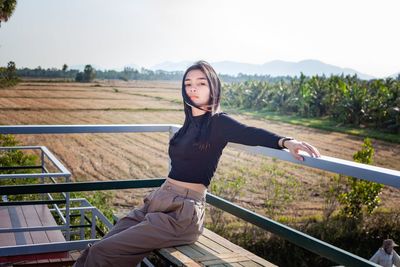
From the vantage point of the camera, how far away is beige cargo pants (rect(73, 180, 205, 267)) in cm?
174

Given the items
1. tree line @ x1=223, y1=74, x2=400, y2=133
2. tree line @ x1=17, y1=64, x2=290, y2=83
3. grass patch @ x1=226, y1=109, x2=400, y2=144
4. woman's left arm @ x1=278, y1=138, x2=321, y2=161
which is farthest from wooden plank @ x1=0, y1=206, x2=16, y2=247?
tree line @ x1=17, y1=64, x2=290, y2=83

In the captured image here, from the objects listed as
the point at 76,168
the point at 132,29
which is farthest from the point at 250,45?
the point at 76,168

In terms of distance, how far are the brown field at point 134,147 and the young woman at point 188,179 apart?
8862mm

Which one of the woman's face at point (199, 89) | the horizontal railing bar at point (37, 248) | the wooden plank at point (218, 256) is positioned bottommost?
the horizontal railing bar at point (37, 248)

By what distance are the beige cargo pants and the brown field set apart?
8.94m

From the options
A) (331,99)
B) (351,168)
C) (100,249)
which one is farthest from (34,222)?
(331,99)

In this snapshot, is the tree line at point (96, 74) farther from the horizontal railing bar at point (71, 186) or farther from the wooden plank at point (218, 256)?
the wooden plank at point (218, 256)

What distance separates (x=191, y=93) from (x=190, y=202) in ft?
A: 1.46

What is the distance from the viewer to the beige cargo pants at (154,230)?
1741 mm

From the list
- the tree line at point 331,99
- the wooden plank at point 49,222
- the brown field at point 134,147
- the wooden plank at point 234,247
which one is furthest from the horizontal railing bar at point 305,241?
the tree line at point 331,99

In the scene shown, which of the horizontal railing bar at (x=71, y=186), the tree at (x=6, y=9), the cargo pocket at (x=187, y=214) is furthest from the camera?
the tree at (x=6, y=9)

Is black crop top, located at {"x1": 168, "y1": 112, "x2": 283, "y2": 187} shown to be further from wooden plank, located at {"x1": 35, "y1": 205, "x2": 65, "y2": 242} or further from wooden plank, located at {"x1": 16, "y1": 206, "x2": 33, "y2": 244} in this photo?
wooden plank, located at {"x1": 35, "y1": 205, "x2": 65, "y2": 242}

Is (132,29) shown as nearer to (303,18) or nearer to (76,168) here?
(303,18)

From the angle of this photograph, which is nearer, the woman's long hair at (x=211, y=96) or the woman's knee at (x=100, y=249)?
the woman's knee at (x=100, y=249)
